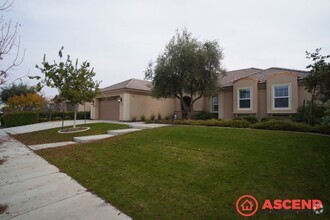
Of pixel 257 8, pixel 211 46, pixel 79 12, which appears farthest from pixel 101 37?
pixel 257 8

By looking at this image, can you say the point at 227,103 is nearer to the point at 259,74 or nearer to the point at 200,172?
the point at 259,74

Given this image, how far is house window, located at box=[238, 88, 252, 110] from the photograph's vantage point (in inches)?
570

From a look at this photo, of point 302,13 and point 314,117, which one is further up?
point 302,13

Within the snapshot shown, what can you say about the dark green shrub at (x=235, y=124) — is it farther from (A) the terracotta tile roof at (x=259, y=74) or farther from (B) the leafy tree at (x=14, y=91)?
(B) the leafy tree at (x=14, y=91)

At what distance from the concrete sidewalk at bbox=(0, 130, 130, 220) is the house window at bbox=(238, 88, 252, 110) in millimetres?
13512

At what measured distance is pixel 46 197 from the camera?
3572 millimetres

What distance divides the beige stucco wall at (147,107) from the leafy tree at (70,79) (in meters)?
5.93

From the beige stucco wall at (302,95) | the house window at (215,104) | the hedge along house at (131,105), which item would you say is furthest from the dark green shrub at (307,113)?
the hedge along house at (131,105)

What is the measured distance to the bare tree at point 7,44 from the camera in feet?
10.2

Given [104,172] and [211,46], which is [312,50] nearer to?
[211,46]

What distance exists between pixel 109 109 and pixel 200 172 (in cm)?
1715

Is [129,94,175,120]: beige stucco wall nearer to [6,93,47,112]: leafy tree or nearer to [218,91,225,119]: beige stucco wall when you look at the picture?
[218,91,225,119]: beige stucco wall

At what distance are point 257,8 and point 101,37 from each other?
11015 millimetres

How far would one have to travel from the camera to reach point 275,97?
43.3 ft
